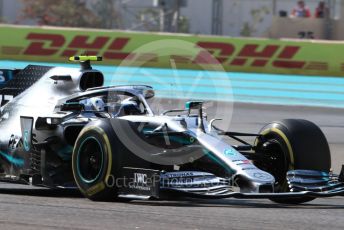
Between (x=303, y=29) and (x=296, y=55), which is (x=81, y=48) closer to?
(x=296, y=55)

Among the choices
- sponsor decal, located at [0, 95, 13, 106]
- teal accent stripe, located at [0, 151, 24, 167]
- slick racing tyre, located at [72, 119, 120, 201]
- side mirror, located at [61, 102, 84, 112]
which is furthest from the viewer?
sponsor decal, located at [0, 95, 13, 106]

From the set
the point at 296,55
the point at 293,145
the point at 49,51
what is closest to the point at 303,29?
the point at 296,55

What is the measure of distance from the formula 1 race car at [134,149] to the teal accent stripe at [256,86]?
41.5 feet

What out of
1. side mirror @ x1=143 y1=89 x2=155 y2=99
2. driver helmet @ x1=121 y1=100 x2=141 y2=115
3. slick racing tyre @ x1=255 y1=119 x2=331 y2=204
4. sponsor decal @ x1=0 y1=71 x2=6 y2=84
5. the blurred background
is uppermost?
the blurred background

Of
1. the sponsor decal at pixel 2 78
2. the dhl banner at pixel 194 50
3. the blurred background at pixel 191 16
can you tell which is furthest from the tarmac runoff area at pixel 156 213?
the blurred background at pixel 191 16

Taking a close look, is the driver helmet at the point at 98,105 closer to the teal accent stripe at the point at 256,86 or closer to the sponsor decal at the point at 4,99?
the sponsor decal at the point at 4,99

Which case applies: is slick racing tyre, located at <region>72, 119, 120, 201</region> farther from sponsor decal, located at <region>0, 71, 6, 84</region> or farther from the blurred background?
the blurred background

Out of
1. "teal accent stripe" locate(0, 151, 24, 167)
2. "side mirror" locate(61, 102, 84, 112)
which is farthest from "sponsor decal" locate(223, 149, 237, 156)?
"teal accent stripe" locate(0, 151, 24, 167)

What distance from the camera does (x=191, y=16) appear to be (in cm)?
5550

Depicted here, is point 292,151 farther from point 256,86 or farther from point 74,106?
point 256,86

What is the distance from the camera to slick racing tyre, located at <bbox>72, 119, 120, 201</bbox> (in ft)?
27.8

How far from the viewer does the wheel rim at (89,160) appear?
28.6 ft

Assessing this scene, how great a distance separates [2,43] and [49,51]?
1.47 metres

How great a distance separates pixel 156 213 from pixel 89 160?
122 cm
